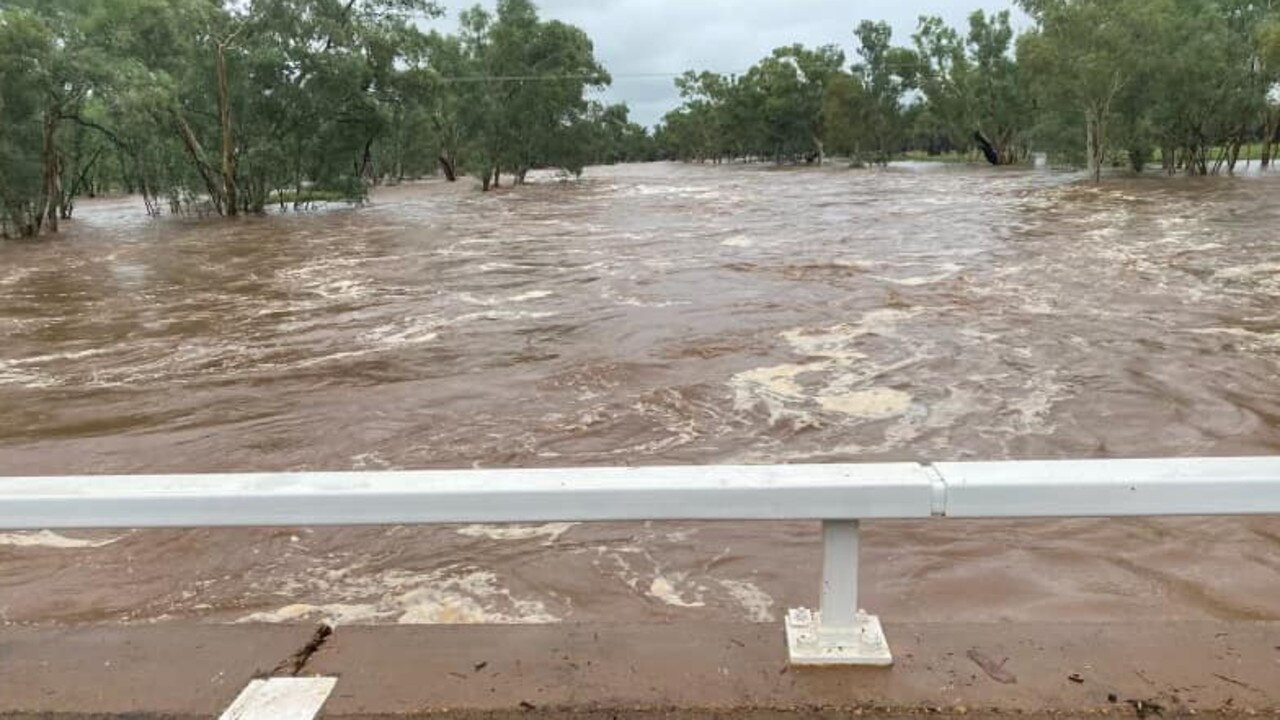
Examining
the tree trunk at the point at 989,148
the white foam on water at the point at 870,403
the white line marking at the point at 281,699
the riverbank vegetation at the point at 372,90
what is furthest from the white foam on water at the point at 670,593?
the tree trunk at the point at 989,148

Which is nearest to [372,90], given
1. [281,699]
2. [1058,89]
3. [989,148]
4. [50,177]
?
[50,177]

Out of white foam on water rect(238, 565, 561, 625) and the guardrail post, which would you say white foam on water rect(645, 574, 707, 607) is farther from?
the guardrail post

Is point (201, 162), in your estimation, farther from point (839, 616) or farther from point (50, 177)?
point (839, 616)

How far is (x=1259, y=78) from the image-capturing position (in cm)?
3397

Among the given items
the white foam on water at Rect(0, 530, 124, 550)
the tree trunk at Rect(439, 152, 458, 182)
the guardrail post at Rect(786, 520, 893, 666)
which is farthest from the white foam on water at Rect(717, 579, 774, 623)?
the tree trunk at Rect(439, 152, 458, 182)

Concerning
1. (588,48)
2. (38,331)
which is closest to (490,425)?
(38,331)

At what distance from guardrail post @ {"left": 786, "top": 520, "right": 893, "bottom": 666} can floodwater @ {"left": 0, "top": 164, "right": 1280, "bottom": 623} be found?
1.57m

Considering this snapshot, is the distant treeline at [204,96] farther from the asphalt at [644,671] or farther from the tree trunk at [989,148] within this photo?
the tree trunk at [989,148]

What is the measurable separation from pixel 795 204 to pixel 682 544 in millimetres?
25996

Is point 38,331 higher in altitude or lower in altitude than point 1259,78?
lower

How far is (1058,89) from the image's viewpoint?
3531 centimetres

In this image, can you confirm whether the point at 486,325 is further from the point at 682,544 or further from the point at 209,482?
the point at 209,482

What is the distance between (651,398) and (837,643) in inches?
208

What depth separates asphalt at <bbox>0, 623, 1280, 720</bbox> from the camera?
2199 millimetres
